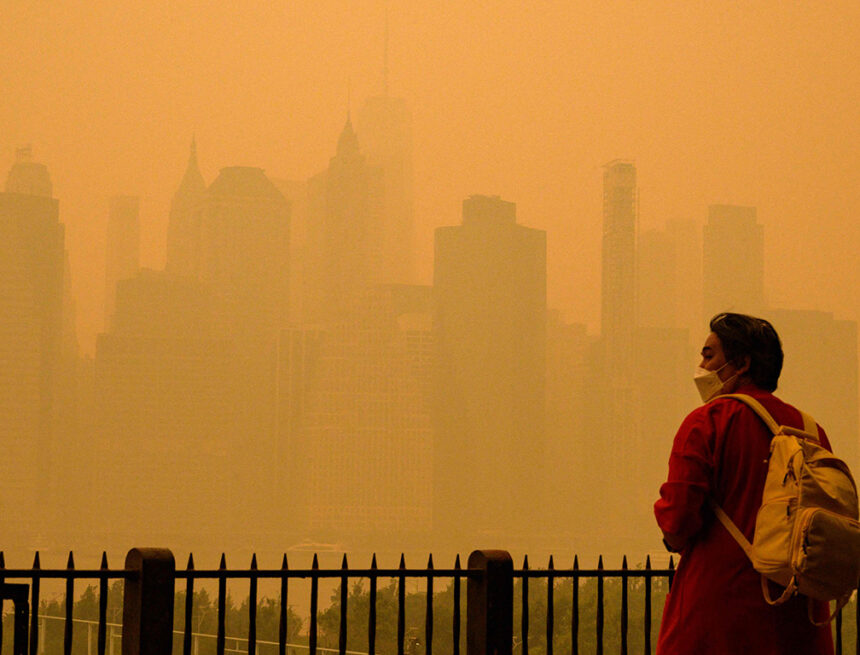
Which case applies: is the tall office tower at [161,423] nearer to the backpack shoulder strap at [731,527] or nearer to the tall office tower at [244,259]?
the tall office tower at [244,259]

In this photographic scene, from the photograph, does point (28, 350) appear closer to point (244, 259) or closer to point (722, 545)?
point (244, 259)

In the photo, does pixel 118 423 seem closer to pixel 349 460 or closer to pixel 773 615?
pixel 349 460

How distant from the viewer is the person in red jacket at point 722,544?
12.0ft

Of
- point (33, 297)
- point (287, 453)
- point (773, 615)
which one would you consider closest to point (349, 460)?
point (287, 453)

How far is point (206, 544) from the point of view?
114875mm

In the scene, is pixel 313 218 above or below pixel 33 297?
above

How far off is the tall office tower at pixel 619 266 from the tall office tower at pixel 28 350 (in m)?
49.7

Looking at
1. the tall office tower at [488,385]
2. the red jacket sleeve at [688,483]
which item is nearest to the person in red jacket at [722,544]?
the red jacket sleeve at [688,483]

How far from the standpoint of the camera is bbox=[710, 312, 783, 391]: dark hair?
3887 mm

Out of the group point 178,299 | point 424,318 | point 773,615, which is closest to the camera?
point 773,615

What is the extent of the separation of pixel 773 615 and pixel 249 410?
11903 centimetres

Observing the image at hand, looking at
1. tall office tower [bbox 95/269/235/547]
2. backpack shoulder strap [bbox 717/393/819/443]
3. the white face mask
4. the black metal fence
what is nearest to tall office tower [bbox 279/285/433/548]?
tall office tower [bbox 95/269/235/547]

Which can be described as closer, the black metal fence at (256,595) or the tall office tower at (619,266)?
the black metal fence at (256,595)

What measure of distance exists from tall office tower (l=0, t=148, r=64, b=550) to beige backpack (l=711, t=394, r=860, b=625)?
355 ft
